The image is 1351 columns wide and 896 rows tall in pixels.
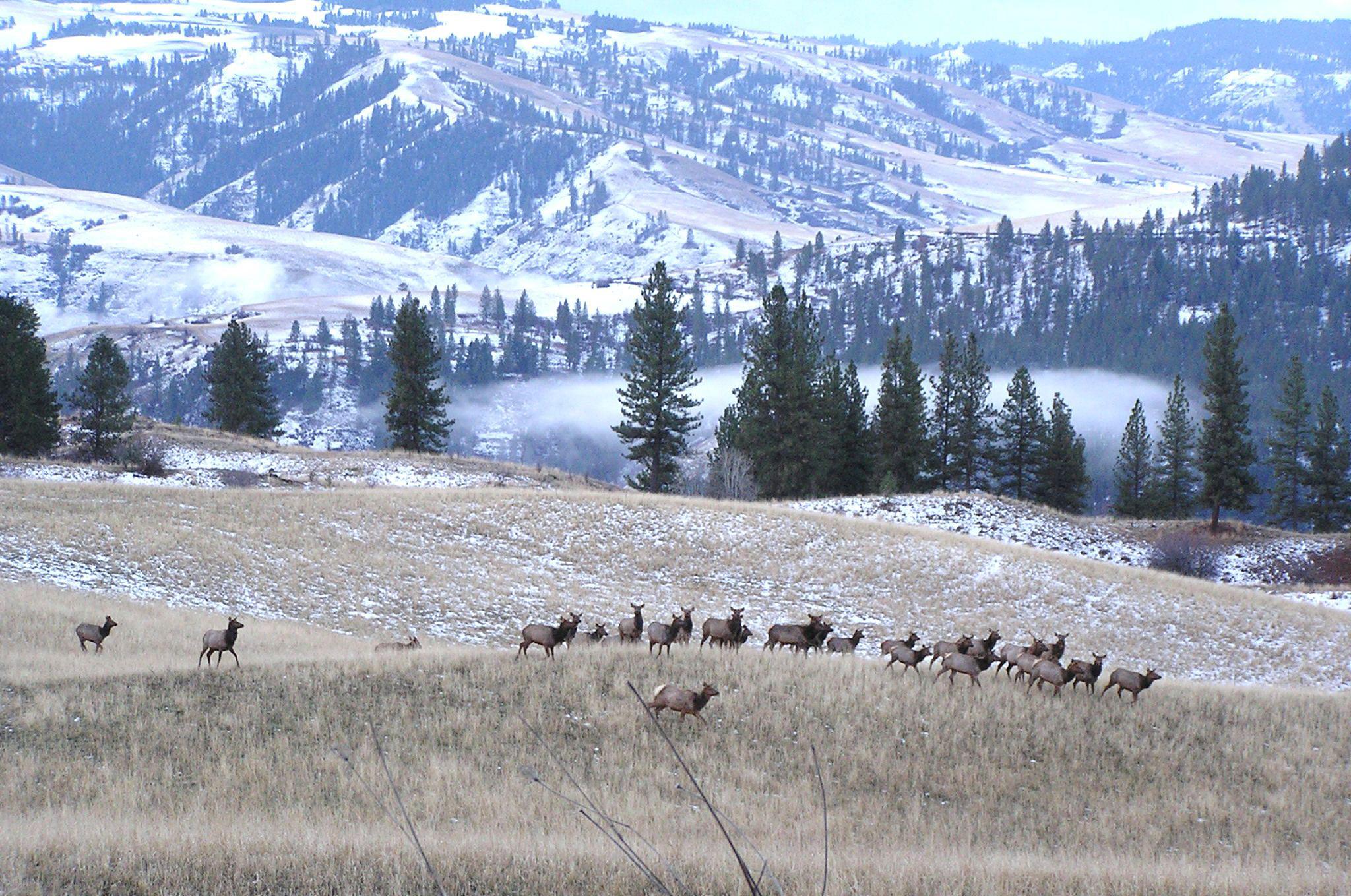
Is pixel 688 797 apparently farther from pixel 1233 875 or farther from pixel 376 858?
pixel 1233 875

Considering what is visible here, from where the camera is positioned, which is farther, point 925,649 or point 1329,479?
point 1329,479

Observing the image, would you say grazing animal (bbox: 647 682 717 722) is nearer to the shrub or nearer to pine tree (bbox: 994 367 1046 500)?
the shrub

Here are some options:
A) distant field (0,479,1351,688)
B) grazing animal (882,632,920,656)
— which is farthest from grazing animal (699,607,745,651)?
distant field (0,479,1351,688)

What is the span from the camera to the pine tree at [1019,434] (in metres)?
74.9

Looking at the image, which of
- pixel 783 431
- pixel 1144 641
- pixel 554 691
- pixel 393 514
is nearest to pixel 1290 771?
pixel 554 691

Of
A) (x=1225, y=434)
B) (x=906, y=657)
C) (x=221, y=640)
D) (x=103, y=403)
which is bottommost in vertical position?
(x=1225, y=434)

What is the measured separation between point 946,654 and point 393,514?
2404 cm

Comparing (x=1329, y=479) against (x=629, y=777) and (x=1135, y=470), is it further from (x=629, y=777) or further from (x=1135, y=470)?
(x=629, y=777)

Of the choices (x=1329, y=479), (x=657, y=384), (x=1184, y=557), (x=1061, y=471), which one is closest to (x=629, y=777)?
(x=1184, y=557)

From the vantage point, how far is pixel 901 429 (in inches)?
2704

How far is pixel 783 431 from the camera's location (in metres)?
65.2

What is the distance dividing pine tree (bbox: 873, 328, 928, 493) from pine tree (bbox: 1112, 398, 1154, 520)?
18762 millimetres

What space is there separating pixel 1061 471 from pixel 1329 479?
1690 cm

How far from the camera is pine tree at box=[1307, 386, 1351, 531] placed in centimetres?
7381
